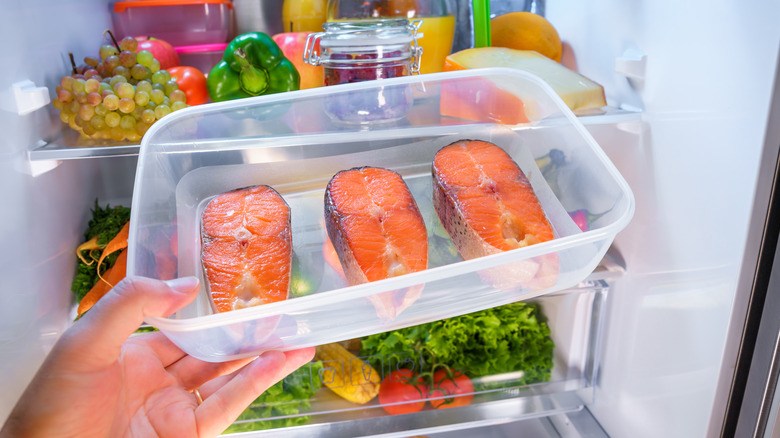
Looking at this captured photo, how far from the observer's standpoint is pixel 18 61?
0.85 m

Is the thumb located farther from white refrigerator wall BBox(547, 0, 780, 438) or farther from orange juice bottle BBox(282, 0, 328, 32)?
orange juice bottle BBox(282, 0, 328, 32)

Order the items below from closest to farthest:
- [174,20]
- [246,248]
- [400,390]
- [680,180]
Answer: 1. [246,248]
2. [680,180]
3. [400,390]
4. [174,20]

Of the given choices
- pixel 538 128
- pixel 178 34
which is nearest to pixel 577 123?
pixel 538 128

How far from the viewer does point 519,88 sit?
847 millimetres

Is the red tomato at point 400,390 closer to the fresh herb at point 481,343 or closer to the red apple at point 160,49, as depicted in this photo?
the fresh herb at point 481,343

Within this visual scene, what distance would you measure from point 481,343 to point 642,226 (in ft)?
1.33

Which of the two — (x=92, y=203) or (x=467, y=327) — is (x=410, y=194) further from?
(x=92, y=203)

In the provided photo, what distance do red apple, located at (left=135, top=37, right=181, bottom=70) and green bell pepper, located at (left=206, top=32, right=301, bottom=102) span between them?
17 centimetres

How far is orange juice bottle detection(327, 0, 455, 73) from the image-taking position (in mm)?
1094

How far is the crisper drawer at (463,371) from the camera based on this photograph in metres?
1.11

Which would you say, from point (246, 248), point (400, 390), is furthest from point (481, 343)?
point (246, 248)

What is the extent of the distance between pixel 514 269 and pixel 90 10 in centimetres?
107

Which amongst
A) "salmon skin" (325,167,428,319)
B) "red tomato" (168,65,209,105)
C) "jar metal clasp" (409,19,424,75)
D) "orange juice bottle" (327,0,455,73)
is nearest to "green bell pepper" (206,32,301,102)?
"red tomato" (168,65,209,105)

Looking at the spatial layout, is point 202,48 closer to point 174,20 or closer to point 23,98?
point 174,20
